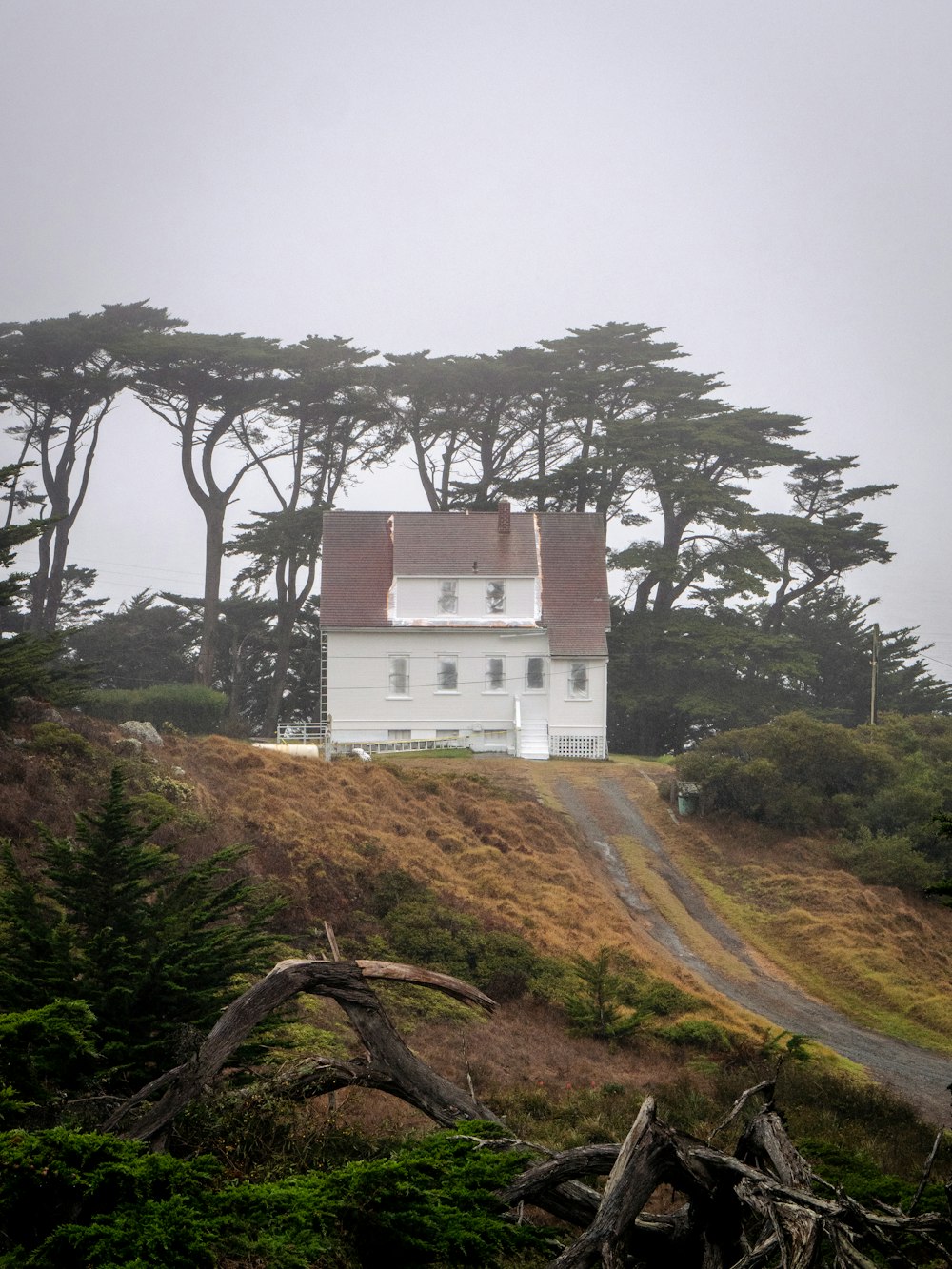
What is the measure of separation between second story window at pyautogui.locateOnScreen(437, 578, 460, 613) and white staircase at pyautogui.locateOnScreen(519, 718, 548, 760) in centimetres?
440

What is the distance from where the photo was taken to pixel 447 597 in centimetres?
3962

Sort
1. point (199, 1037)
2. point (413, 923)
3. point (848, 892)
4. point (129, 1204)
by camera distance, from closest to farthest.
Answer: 1. point (129, 1204)
2. point (199, 1037)
3. point (413, 923)
4. point (848, 892)

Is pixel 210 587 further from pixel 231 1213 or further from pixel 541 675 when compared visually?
pixel 231 1213

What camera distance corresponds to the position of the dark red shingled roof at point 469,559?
39438mm

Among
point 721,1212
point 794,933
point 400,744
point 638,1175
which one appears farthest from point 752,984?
point 400,744

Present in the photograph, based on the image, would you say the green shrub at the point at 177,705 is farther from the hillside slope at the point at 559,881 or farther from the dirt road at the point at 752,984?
the dirt road at the point at 752,984

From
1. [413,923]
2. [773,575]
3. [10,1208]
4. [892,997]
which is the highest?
[773,575]

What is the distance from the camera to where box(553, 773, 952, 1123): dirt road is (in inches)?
600

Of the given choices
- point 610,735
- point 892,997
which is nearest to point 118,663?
point 610,735

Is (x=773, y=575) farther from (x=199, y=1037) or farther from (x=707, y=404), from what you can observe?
(x=199, y=1037)

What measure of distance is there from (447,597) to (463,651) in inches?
75.4

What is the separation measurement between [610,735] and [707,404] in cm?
1454

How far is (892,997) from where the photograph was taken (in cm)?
1872

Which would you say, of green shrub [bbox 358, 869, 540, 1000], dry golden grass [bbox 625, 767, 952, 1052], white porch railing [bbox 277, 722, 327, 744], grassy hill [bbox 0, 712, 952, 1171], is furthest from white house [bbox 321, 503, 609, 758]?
green shrub [bbox 358, 869, 540, 1000]
